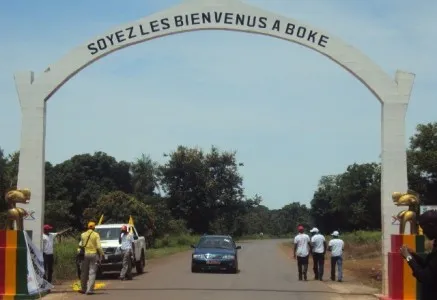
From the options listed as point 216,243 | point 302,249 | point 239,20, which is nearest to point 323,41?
point 239,20

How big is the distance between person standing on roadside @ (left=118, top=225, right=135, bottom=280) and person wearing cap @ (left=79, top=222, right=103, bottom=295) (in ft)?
13.8

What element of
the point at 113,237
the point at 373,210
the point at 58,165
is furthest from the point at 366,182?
the point at 113,237

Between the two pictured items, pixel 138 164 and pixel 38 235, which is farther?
pixel 138 164

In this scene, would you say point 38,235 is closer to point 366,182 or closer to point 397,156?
point 397,156

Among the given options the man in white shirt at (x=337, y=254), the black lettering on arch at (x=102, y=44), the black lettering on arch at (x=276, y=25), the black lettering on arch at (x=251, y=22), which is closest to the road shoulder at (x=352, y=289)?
the man in white shirt at (x=337, y=254)

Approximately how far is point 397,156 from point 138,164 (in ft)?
209

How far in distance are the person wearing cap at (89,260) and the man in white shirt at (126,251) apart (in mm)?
4210

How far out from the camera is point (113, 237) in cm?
2389

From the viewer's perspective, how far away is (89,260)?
17344 millimetres

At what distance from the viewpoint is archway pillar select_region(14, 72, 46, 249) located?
54.4ft

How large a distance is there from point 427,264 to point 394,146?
10.6 meters

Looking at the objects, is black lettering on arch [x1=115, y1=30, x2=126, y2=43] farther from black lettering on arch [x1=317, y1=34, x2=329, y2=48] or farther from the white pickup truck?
the white pickup truck

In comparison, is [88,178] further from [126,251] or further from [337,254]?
[337,254]

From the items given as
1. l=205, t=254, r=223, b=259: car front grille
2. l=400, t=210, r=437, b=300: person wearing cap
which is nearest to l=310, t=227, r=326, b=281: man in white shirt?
l=205, t=254, r=223, b=259: car front grille
